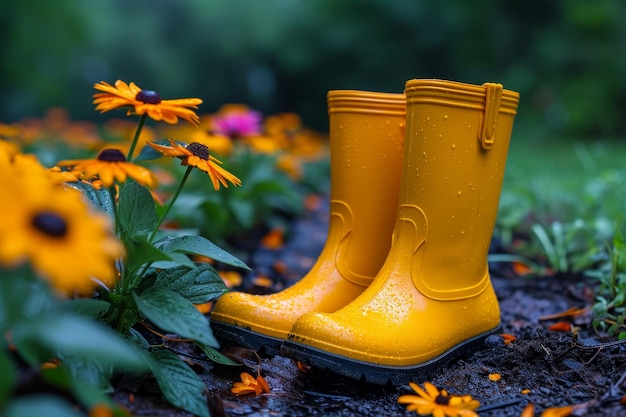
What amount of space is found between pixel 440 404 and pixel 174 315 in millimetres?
466

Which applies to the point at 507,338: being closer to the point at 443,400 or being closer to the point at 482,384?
the point at 482,384

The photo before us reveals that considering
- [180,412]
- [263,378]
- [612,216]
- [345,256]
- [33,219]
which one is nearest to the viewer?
[33,219]

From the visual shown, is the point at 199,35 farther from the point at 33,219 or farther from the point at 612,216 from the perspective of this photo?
the point at 33,219

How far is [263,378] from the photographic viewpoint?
3.87 ft

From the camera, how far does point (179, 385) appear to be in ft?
3.24

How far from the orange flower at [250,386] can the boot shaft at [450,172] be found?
1.25 feet

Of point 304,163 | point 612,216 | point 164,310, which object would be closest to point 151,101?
point 164,310

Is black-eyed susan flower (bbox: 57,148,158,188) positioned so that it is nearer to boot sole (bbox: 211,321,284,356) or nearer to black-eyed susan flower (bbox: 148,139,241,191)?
black-eyed susan flower (bbox: 148,139,241,191)

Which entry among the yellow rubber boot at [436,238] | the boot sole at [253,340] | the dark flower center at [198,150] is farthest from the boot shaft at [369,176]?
the dark flower center at [198,150]

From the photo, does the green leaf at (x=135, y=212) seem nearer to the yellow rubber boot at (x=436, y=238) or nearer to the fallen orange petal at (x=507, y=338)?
the yellow rubber boot at (x=436, y=238)

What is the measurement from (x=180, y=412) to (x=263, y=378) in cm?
23

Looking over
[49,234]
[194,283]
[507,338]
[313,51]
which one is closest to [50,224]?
[49,234]

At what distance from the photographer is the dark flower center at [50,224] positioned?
2.22 feet

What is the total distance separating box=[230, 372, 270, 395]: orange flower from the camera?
112cm
